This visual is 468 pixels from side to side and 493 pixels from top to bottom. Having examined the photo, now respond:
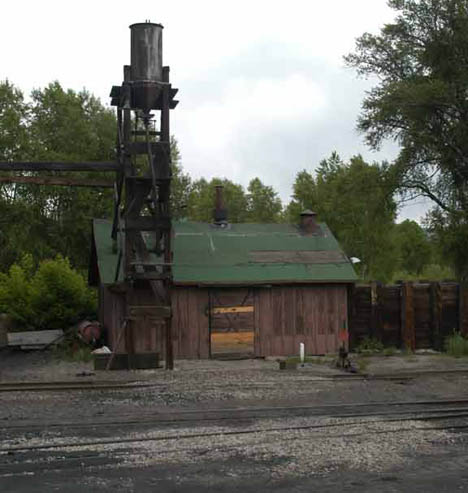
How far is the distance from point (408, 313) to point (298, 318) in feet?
12.5

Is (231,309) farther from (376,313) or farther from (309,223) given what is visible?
(309,223)

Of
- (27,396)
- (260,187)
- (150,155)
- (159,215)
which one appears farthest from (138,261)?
(260,187)

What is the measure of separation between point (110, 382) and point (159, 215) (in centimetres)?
563

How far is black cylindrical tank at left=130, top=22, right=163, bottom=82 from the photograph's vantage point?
22.0 metres

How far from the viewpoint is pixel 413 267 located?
9244cm

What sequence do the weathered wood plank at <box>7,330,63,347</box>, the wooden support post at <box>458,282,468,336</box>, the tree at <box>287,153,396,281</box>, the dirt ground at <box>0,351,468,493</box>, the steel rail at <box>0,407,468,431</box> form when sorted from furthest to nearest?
the tree at <box>287,153,396,281</box>, the wooden support post at <box>458,282,468,336</box>, the weathered wood plank at <box>7,330,63,347</box>, the steel rail at <box>0,407,468,431</box>, the dirt ground at <box>0,351,468,493</box>

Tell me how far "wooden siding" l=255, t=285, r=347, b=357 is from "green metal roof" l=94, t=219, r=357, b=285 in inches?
22.0

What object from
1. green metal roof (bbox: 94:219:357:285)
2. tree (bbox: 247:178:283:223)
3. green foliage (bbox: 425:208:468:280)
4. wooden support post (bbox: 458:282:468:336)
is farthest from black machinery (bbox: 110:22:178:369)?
tree (bbox: 247:178:283:223)

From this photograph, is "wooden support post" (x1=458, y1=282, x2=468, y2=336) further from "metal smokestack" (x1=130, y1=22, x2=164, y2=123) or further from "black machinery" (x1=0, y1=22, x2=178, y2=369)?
"metal smokestack" (x1=130, y1=22, x2=164, y2=123)

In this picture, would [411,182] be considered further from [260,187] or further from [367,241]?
[260,187]

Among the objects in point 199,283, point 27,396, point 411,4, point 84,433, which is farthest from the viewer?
point 411,4

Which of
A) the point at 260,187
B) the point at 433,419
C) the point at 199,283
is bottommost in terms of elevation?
the point at 433,419

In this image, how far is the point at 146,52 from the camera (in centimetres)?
2203

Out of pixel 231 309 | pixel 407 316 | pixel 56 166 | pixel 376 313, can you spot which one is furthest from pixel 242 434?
pixel 407 316
